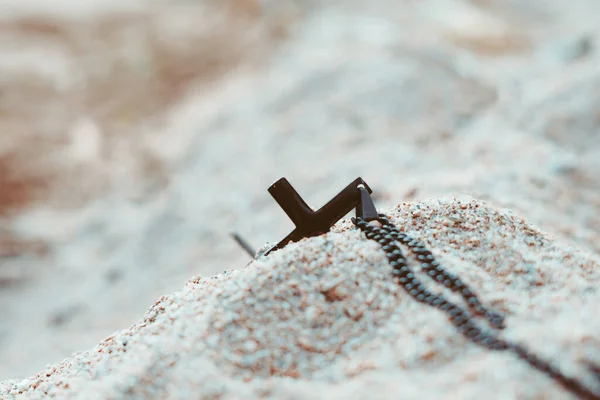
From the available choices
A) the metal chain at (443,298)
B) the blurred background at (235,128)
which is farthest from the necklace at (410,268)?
the blurred background at (235,128)

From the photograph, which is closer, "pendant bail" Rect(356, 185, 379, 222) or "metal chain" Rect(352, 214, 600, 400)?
"metal chain" Rect(352, 214, 600, 400)

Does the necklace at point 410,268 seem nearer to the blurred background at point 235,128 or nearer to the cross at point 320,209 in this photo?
the cross at point 320,209

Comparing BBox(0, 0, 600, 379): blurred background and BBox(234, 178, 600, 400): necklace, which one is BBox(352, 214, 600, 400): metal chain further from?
BBox(0, 0, 600, 379): blurred background

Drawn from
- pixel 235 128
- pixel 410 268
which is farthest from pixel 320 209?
pixel 235 128

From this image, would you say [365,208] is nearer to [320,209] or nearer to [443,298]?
[320,209]

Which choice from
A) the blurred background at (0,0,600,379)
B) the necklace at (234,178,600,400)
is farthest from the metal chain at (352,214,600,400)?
the blurred background at (0,0,600,379)

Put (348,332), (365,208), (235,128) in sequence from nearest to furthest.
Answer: (348,332) < (365,208) < (235,128)
